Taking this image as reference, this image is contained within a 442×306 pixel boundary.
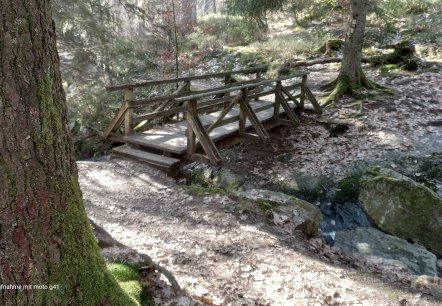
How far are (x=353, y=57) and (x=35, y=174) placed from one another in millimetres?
12754

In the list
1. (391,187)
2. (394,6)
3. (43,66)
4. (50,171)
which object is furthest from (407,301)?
(394,6)

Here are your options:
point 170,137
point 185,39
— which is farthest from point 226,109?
point 185,39

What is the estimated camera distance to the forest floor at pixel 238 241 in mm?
4270

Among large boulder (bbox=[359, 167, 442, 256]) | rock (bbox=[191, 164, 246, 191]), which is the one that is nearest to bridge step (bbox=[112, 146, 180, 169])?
Result: rock (bbox=[191, 164, 246, 191])

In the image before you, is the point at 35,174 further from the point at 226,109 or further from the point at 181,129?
the point at 181,129

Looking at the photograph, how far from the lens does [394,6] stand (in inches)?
866

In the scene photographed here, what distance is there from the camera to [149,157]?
807 centimetres

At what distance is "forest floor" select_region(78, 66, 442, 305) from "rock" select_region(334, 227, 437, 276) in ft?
1.85

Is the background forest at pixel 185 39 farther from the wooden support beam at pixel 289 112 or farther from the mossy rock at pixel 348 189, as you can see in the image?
the mossy rock at pixel 348 189

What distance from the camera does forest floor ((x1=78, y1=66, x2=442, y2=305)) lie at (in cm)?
427

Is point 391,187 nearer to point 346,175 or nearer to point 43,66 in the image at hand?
point 346,175

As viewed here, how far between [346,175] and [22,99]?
8.06 m

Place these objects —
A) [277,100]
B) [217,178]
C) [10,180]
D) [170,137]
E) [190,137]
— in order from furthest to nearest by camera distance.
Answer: [277,100]
[217,178]
[170,137]
[190,137]
[10,180]

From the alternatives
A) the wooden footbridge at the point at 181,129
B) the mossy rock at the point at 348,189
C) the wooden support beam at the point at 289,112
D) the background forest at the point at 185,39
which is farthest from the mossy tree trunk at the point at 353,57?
the mossy rock at the point at 348,189
